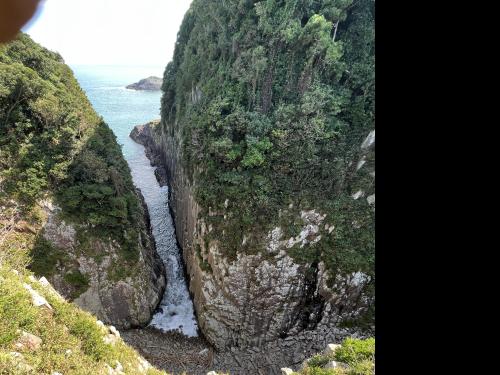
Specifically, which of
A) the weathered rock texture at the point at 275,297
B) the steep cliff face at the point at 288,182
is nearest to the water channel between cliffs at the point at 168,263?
the steep cliff face at the point at 288,182

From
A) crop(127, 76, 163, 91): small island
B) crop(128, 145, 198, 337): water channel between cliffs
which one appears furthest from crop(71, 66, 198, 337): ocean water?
crop(127, 76, 163, 91): small island

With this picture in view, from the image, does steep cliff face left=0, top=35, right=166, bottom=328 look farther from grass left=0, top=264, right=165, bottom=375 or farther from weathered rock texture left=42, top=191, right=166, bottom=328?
grass left=0, top=264, right=165, bottom=375

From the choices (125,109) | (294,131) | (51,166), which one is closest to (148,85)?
(125,109)

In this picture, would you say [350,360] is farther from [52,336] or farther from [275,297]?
[52,336]

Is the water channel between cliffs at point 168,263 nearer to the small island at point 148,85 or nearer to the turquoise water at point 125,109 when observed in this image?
the turquoise water at point 125,109

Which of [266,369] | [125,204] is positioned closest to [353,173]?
[266,369]
